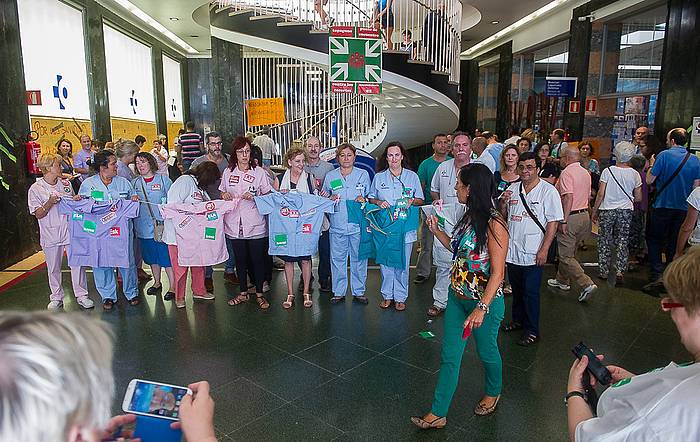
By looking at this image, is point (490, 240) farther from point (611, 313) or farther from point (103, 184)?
point (103, 184)

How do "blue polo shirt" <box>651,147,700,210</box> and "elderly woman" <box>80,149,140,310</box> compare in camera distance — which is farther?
"blue polo shirt" <box>651,147,700,210</box>

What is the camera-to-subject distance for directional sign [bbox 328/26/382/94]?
5.40 metres

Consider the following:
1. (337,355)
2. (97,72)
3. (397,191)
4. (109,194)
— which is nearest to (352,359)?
(337,355)

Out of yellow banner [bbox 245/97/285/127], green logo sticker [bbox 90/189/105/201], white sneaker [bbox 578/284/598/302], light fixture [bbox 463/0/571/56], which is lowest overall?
white sneaker [bbox 578/284/598/302]

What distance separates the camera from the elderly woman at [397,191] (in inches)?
179

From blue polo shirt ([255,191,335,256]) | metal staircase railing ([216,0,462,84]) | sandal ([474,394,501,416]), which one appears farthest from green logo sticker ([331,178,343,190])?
metal staircase railing ([216,0,462,84])

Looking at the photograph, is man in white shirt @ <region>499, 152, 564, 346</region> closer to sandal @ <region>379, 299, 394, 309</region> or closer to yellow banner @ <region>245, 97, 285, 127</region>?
sandal @ <region>379, 299, 394, 309</region>

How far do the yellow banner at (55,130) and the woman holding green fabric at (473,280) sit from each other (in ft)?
22.3

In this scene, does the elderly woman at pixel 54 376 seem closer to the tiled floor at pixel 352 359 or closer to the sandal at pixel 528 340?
the tiled floor at pixel 352 359

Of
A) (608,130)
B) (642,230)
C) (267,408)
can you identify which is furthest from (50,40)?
(608,130)

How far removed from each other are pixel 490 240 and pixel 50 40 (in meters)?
8.03

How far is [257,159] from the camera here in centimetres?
509

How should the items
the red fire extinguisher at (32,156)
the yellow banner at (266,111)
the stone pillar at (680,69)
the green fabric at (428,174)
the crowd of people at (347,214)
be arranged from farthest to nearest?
the yellow banner at (266,111), the stone pillar at (680,69), the red fire extinguisher at (32,156), the green fabric at (428,174), the crowd of people at (347,214)

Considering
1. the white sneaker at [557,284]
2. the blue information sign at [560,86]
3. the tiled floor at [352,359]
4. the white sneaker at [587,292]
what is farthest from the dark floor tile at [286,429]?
the blue information sign at [560,86]
